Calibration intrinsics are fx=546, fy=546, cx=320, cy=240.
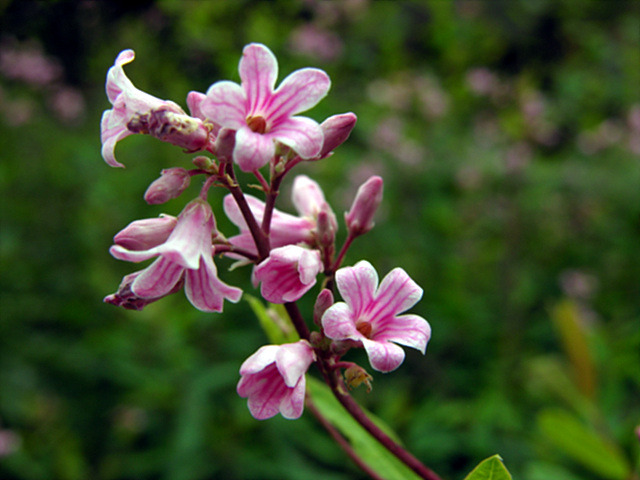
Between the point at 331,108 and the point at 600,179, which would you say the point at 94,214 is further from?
the point at 600,179

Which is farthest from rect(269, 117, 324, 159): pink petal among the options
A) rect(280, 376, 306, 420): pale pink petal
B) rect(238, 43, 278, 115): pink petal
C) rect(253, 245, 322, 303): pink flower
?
rect(280, 376, 306, 420): pale pink petal

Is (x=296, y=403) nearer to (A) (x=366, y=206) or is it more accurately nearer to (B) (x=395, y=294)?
(B) (x=395, y=294)

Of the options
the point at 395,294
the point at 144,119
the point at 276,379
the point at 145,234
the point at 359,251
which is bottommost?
the point at 359,251

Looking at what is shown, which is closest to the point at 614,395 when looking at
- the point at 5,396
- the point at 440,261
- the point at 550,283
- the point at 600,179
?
the point at 440,261

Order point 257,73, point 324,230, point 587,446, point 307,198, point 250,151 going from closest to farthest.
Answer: point 250,151 < point 257,73 < point 324,230 < point 307,198 < point 587,446


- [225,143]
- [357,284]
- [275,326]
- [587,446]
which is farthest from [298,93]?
[587,446]
